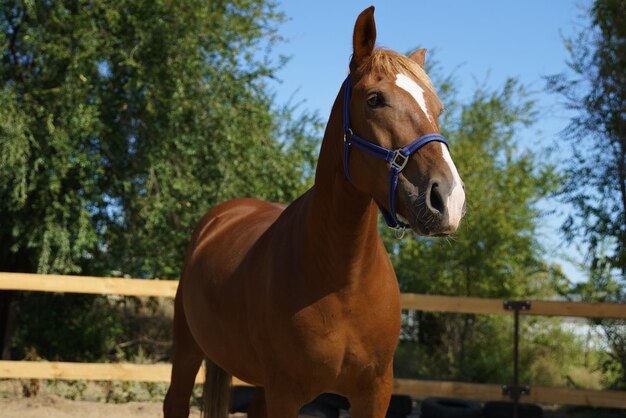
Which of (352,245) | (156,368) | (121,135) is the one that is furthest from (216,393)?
(121,135)

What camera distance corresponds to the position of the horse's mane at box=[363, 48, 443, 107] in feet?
8.43

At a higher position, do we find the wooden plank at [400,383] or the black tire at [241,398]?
the wooden plank at [400,383]

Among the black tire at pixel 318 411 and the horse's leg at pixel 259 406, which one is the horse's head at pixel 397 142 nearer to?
the horse's leg at pixel 259 406

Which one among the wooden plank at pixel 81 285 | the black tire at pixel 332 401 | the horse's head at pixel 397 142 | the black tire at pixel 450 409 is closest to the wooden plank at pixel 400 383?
the black tire at pixel 450 409

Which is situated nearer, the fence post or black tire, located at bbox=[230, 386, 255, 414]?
black tire, located at bbox=[230, 386, 255, 414]

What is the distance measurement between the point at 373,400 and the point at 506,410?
176 inches

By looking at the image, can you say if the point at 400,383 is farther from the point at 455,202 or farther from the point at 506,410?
the point at 455,202

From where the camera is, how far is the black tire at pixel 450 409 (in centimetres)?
650

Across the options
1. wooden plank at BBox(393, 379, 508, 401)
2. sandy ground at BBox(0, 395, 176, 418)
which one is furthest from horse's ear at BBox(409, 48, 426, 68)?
sandy ground at BBox(0, 395, 176, 418)

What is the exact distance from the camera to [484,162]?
43.4ft

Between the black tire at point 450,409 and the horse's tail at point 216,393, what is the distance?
2866 mm

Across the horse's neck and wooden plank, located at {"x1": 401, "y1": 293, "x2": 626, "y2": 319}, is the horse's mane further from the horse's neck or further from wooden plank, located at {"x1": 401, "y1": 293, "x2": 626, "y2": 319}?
wooden plank, located at {"x1": 401, "y1": 293, "x2": 626, "y2": 319}

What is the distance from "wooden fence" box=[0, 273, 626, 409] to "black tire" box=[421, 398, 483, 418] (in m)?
0.10

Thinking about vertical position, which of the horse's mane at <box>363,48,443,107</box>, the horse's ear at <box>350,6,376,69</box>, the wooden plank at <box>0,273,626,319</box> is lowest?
the wooden plank at <box>0,273,626,319</box>
